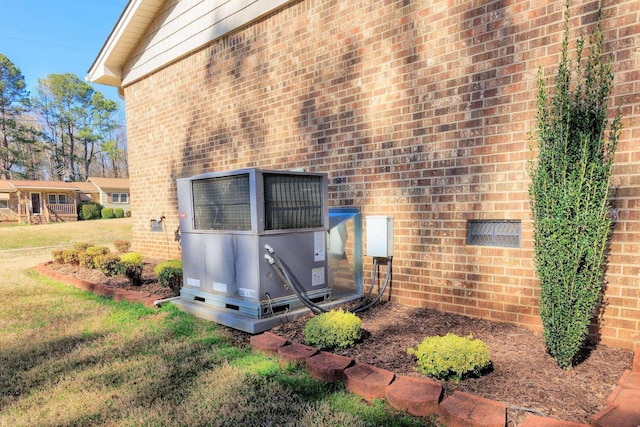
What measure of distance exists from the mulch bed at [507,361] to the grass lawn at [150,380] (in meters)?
0.46

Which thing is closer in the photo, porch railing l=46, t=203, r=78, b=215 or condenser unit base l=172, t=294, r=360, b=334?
condenser unit base l=172, t=294, r=360, b=334

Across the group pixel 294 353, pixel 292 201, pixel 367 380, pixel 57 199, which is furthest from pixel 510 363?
pixel 57 199

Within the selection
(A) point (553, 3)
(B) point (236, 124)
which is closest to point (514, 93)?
(A) point (553, 3)

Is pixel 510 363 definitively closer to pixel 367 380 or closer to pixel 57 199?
pixel 367 380

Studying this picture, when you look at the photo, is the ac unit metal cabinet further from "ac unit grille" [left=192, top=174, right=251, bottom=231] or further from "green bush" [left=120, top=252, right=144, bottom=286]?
"green bush" [left=120, top=252, right=144, bottom=286]

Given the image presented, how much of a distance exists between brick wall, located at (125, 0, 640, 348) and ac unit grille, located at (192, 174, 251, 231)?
5.38ft

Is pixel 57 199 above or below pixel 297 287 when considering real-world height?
above

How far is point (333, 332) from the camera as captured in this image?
308 centimetres

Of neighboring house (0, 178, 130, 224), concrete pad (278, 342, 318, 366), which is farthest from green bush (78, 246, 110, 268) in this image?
neighboring house (0, 178, 130, 224)

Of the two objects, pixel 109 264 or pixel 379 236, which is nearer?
pixel 379 236

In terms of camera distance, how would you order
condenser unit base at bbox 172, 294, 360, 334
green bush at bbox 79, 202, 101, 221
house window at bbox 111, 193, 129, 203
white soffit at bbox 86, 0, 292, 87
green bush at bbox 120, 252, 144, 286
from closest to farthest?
condenser unit base at bbox 172, 294, 360, 334 < green bush at bbox 120, 252, 144, 286 < white soffit at bbox 86, 0, 292, 87 < green bush at bbox 79, 202, 101, 221 < house window at bbox 111, 193, 129, 203

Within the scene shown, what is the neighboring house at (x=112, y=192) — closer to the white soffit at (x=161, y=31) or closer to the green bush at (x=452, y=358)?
the white soffit at (x=161, y=31)

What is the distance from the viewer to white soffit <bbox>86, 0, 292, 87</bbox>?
635 cm

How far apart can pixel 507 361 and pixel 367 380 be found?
47.3 inches
